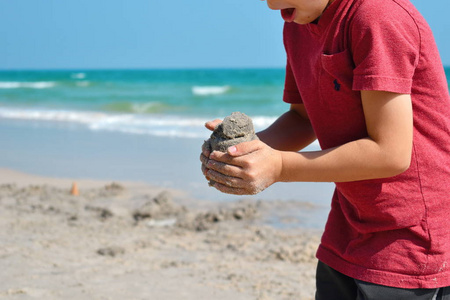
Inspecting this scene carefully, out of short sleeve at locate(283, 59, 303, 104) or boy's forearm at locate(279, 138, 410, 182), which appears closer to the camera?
boy's forearm at locate(279, 138, 410, 182)

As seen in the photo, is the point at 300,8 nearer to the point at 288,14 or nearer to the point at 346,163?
the point at 288,14

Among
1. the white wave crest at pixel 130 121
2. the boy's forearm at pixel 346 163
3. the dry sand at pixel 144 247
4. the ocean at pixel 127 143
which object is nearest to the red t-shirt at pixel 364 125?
the boy's forearm at pixel 346 163

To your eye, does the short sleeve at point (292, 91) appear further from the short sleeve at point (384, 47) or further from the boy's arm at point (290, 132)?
the short sleeve at point (384, 47)

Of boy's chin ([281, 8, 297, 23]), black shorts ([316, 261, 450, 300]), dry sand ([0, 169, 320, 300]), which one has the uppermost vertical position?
boy's chin ([281, 8, 297, 23])

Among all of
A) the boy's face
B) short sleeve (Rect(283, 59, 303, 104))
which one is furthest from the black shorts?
the boy's face

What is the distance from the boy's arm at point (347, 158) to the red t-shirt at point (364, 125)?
5 centimetres


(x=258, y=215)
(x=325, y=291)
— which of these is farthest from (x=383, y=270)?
(x=258, y=215)

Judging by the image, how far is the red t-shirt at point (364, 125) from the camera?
112 cm

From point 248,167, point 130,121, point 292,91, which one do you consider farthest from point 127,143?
point 248,167

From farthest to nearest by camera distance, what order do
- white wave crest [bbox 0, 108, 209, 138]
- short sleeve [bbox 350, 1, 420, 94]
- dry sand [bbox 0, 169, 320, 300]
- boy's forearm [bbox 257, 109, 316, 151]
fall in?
white wave crest [bbox 0, 108, 209, 138]
dry sand [bbox 0, 169, 320, 300]
boy's forearm [bbox 257, 109, 316, 151]
short sleeve [bbox 350, 1, 420, 94]

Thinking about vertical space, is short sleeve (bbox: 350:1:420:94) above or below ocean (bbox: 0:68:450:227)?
above

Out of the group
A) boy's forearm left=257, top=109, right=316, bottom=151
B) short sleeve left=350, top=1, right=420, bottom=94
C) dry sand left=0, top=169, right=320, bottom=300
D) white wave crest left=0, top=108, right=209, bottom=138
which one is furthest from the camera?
white wave crest left=0, top=108, right=209, bottom=138

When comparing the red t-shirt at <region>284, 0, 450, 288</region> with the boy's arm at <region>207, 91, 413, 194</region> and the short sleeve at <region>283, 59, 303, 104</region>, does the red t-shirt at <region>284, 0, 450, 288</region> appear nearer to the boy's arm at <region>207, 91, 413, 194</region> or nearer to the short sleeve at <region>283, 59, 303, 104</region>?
the boy's arm at <region>207, 91, 413, 194</region>

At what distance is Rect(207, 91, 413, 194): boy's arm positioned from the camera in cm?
110
